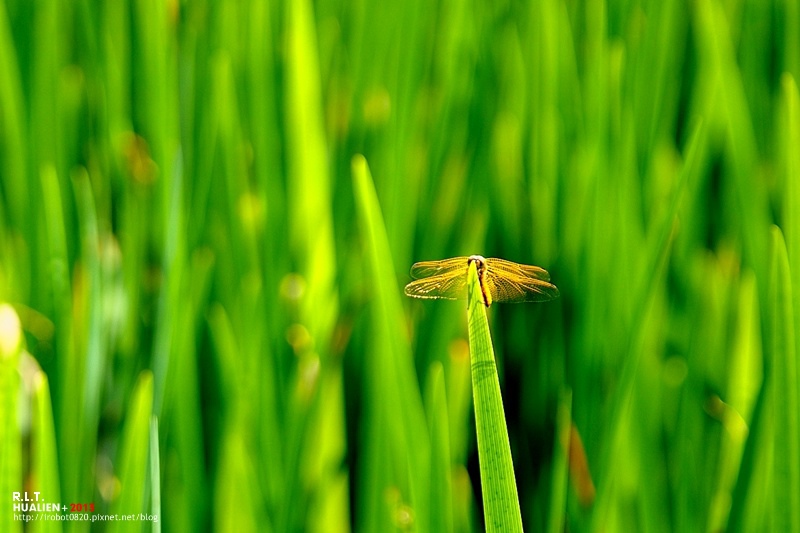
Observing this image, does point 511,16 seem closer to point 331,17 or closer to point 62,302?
point 331,17

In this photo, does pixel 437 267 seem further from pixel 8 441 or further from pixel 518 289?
pixel 8 441

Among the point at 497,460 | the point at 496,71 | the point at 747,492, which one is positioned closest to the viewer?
the point at 497,460

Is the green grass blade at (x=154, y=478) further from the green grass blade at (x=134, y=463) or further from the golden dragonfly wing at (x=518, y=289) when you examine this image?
the golden dragonfly wing at (x=518, y=289)

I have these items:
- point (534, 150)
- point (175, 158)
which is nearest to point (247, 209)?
point (175, 158)

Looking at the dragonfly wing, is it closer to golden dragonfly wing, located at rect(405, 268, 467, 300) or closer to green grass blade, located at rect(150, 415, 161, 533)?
golden dragonfly wing, located at rect(405, 268, 467, 300)

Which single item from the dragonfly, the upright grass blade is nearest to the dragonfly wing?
the dragonfly

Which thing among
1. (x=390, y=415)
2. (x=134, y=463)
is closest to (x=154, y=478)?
(x=134, y=463)
